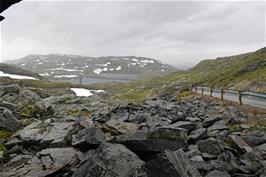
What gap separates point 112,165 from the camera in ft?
34.7

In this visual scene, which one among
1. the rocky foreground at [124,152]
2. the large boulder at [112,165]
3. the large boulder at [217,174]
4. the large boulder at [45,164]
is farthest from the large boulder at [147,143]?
the large boulder at [45,164]

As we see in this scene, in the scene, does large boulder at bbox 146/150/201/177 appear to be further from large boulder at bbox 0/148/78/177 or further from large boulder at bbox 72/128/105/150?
large boulder at bbox 72/128/105/150

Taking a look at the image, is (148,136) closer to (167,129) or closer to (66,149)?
(167,129)

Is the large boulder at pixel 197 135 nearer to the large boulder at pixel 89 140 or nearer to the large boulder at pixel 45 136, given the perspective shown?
the large boulder at pixel 89 140

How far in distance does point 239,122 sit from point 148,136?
11.1 meters

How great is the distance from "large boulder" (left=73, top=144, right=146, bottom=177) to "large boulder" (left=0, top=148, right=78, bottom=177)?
1.11 metres

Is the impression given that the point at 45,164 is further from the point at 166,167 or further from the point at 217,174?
the point at 217,174

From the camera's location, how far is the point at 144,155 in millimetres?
12648

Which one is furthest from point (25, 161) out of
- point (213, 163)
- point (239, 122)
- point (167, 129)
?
point (239, 122)

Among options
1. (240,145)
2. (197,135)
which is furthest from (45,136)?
(240,145)

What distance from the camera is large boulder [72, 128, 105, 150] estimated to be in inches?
533

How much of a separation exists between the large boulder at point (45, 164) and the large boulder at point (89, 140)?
413mm

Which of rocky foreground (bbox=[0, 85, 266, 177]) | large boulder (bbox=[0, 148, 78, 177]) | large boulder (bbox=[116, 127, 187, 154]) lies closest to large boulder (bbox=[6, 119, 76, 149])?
rocky foreground (bbox=[0, 85, 266, 177])

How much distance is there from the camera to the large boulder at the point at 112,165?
10344 millimetres
